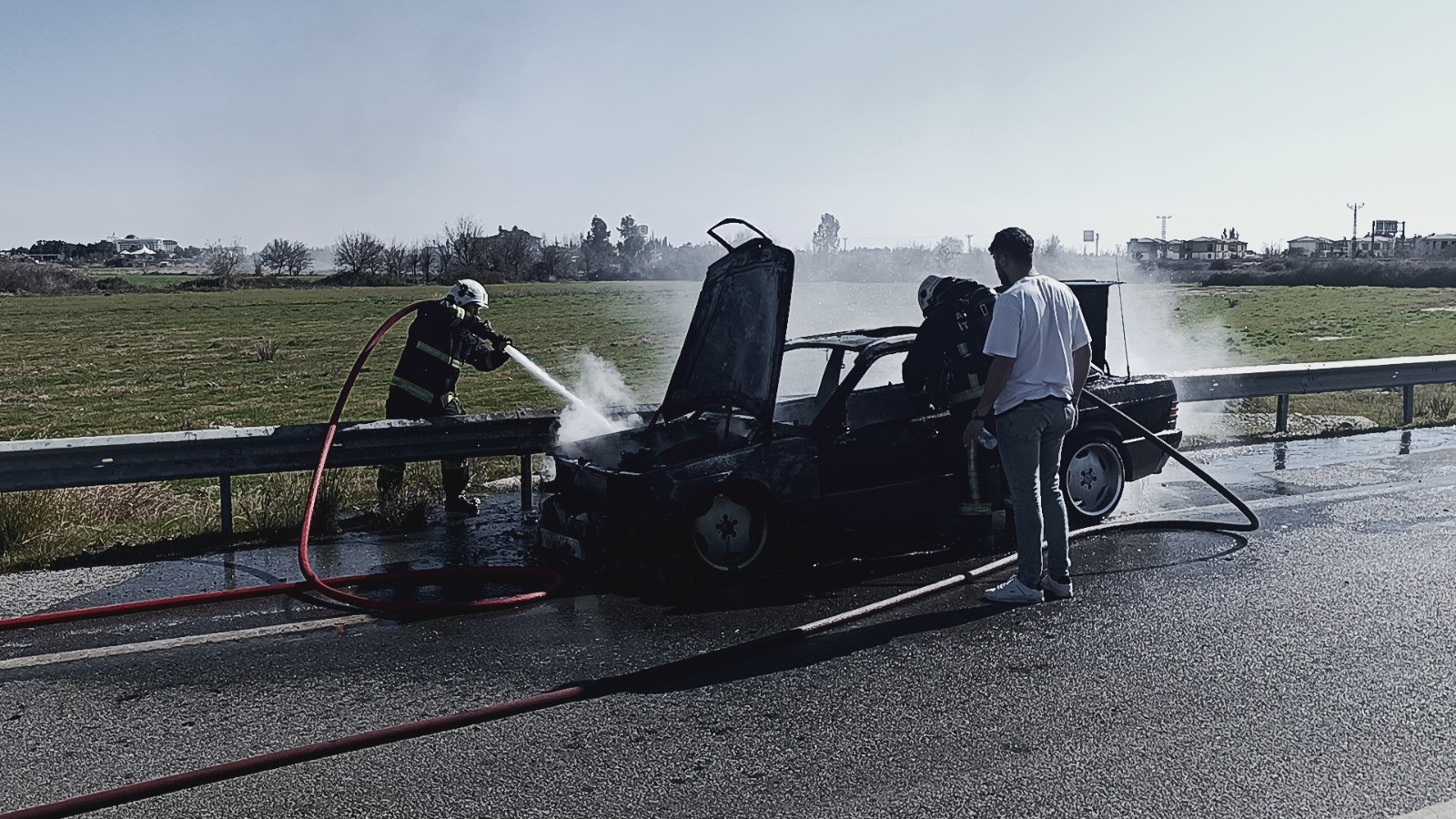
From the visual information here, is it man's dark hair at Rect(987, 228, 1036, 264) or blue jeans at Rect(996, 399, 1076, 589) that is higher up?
man's dark hair at Rect(987, 228, 1036, 264)

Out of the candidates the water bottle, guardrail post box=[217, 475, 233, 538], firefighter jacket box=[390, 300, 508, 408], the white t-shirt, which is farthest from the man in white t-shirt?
guardrail post box=[217, 475, 233, 538]

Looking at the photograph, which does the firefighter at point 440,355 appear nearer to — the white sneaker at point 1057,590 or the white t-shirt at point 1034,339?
the white t-shirt at point 1034,339

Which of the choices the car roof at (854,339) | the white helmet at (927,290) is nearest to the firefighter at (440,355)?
the car roof at (854,339)

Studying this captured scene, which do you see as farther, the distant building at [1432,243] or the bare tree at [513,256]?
the distant building at [1432,243]

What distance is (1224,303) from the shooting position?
45031 millimetres

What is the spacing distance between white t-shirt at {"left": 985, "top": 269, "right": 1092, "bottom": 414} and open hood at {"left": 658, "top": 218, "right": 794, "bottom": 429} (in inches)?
56.2

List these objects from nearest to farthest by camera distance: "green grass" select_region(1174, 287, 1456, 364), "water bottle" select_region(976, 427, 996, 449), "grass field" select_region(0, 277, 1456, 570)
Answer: "water bottle" select_region(976, 427, 996, 449) < "grass field" select_region(0, 277, 1456, 570) < "green grass" select_region(1174, 287, 1456, 364)

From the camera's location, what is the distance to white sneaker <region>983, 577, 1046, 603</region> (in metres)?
6.48

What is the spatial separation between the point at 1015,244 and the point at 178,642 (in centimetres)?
464

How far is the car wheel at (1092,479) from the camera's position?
8305 millimetres

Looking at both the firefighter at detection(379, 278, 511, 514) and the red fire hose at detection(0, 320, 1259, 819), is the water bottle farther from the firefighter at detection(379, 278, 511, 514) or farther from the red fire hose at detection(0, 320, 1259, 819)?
the firefighter at detection(379, 278, 511, 514)

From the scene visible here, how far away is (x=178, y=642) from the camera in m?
6.04

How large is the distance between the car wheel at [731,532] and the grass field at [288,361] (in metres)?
3.16

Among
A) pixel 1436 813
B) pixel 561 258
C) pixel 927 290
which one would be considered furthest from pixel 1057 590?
pixel 561 258
